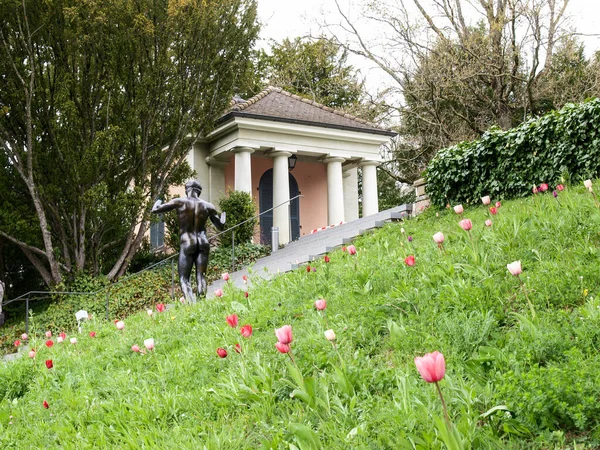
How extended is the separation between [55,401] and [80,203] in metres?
10.2

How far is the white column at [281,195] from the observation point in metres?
19.7

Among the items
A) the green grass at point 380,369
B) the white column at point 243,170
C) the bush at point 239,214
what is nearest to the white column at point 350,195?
the white column at point 243,170

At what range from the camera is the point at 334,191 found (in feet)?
70.1

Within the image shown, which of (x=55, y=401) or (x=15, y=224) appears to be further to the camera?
(x=15, y=224)

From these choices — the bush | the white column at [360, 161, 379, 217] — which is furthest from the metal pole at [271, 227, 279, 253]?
the white column at [360, 161, 379, 217]

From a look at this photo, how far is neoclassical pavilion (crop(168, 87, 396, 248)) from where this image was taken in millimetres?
19656

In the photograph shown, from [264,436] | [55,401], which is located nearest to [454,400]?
[264,436]

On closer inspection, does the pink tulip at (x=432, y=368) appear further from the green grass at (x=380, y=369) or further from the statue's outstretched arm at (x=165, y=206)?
the statue's outstretched arm at (x=165, y=206)

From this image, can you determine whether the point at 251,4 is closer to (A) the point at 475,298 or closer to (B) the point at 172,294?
(B) the point at 172,294

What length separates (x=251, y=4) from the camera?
16859mm

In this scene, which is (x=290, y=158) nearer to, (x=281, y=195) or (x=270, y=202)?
(x=281, y=195)

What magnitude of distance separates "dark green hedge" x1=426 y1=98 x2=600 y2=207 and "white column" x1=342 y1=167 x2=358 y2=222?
36.1 ft

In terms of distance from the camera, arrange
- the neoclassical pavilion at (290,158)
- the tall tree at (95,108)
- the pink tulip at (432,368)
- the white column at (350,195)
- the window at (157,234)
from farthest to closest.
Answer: the white column at (350,195)
the window at (157,234)
the neoclassical pavilion at (290,158)
the tall tree at (95,108)
the pink tulip at (432,368)

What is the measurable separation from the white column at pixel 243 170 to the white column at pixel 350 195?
5.67 m
